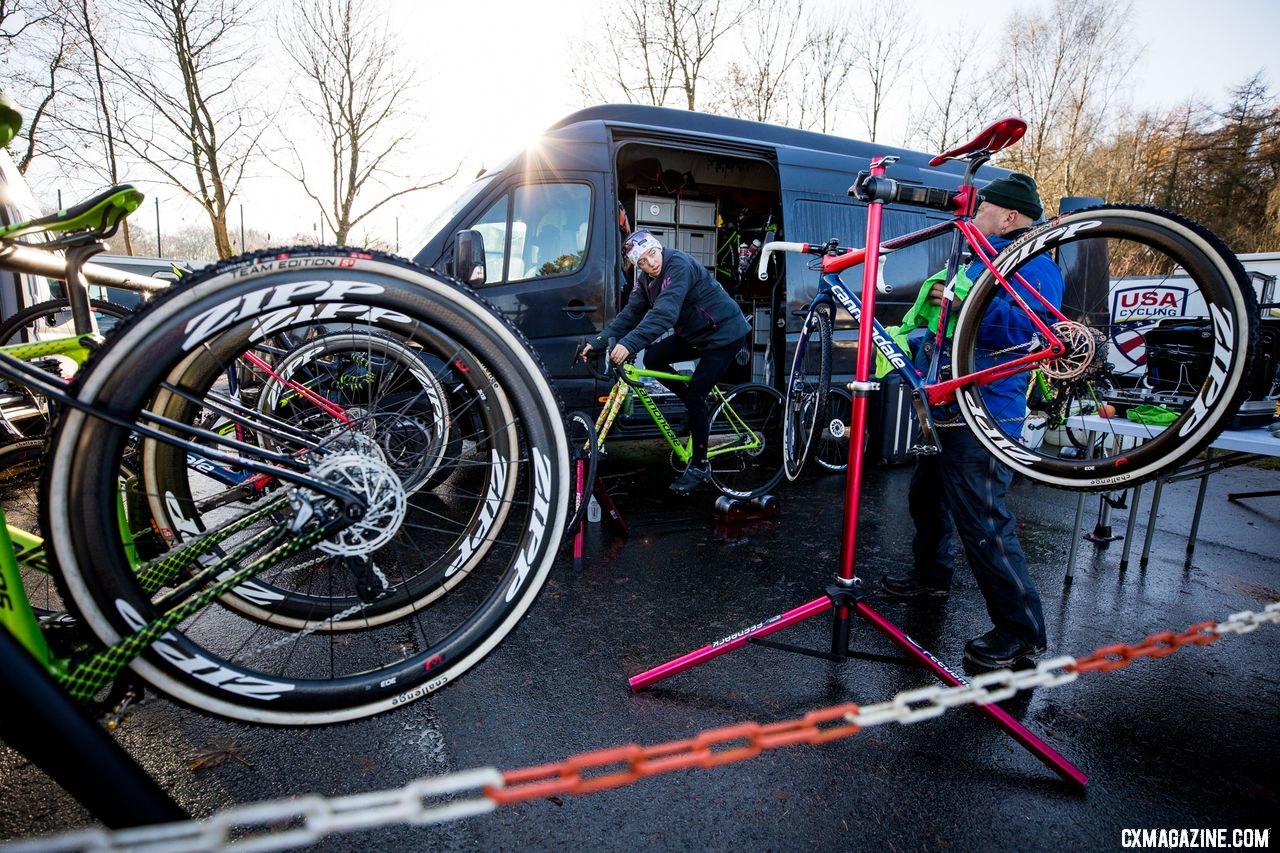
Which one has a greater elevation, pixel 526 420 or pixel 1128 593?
pixel 526 420

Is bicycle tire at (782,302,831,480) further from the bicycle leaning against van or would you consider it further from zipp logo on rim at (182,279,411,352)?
zipp logo on rim at (182,279,411,352)

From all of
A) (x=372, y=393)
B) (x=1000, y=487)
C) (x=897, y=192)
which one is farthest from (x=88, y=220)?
(x=1000, y=487)

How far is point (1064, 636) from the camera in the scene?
2.95 meters

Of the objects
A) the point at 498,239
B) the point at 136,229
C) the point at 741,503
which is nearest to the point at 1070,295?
the point at 741,503

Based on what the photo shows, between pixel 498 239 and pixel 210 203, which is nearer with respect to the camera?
pixel 498 239

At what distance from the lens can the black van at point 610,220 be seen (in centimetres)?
496

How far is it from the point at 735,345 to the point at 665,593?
7.61 ft

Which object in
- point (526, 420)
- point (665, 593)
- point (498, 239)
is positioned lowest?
point (665, 593)

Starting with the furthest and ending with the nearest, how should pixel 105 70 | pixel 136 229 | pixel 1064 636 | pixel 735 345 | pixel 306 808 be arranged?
pixel 136 229
pixel 105 70
pixel 735 345
pixel 1064 636
pixel 306 808

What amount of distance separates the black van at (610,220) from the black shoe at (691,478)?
97 centimetres

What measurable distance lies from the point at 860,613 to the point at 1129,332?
1411mm

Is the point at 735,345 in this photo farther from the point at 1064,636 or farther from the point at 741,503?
the point at 1064,636

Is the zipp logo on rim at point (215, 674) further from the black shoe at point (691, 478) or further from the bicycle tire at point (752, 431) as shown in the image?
the bicycle tire at point (752, 431)

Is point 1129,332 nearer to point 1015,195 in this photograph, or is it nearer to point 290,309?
point 1015,195
